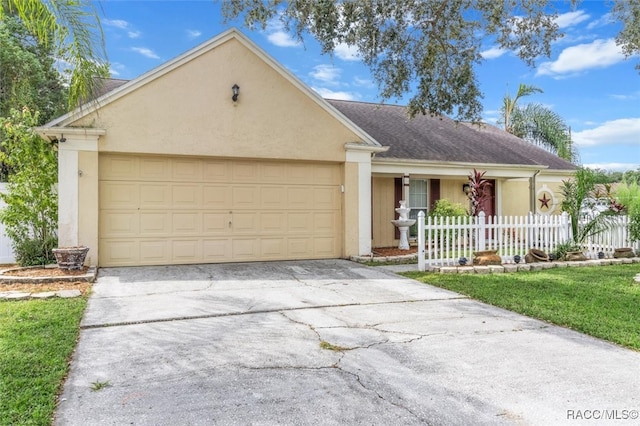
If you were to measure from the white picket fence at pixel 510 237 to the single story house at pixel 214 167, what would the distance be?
2166 millimetres

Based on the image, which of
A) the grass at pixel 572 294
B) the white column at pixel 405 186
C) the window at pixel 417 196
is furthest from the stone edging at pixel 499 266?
the window at pixel 417 196

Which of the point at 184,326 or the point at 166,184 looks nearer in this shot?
the point at 184,326

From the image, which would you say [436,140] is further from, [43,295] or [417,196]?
[43,295]

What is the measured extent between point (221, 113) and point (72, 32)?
15.3 ft

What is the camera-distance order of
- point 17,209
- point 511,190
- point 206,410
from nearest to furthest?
point 206,410
point 17,209
point 511,190

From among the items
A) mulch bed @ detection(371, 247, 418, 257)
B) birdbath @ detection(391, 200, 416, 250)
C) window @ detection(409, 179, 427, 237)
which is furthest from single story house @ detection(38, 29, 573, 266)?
window @ detection(409, 179, 427, 237)

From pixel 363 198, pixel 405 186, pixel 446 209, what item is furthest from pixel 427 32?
pixel 446 209

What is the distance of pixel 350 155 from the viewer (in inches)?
448

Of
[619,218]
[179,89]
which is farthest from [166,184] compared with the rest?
[619,218]

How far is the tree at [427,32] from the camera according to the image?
29.9 feet

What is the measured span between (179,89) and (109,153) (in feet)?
6.74

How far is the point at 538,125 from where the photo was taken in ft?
86.9

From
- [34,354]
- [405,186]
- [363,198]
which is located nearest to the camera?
[34,354]

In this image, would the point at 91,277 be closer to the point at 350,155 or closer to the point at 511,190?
the point at 350,155
